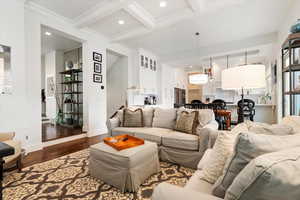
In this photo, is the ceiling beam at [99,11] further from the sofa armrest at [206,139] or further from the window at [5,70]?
the sofa armrest at [206,139]

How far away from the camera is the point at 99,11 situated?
3270 mm

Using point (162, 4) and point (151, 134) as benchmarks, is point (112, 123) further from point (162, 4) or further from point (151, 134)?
point (162, 4)

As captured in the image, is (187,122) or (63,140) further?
(63,140)

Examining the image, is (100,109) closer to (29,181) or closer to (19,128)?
(19,128)

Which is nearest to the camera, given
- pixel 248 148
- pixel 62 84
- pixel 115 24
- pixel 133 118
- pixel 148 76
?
pixel 248 148

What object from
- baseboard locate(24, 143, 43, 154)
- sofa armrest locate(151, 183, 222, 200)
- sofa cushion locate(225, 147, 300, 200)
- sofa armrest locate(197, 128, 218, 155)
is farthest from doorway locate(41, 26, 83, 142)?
sofa cushion locate(225, 147, 300, 200)

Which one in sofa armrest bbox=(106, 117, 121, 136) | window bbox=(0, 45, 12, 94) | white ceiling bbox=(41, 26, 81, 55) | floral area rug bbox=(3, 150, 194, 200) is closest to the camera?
floral area rug bbox=(3, 150, 194, 200)

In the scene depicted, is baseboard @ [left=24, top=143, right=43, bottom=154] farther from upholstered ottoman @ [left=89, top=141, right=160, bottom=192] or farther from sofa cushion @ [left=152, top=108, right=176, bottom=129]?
sofa cushion @ [left=152, top=108, right=176, bottom=129]

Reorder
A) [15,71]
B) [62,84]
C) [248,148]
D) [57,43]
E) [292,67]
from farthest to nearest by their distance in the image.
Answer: [62,84]
[57,43]
[15,71]
[292,67]
[248,148]

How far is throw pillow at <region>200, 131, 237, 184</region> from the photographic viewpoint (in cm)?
93

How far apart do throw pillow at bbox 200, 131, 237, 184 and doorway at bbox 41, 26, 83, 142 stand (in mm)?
4905

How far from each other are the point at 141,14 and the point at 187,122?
267cm

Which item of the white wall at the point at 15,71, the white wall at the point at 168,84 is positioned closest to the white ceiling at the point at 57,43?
the white wall at the point at 15,71

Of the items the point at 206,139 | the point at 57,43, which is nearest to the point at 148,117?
the point at 206,139
